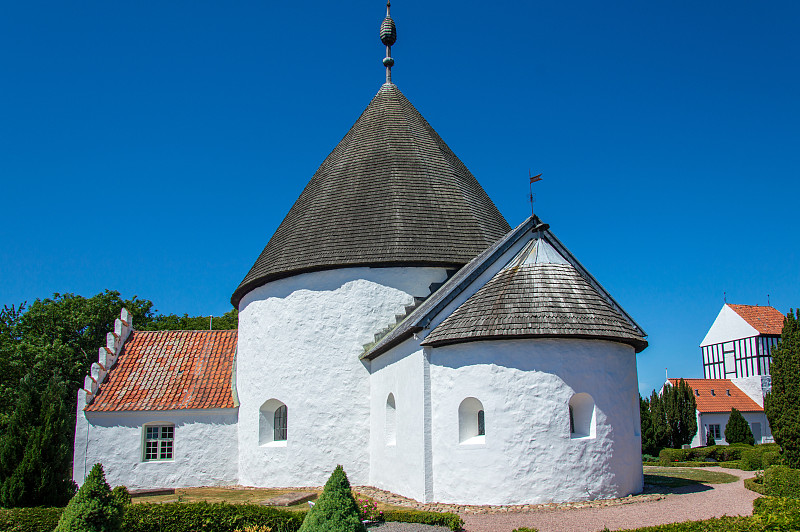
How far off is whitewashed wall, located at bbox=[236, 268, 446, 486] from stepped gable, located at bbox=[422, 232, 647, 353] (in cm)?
406

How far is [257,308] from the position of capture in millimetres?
20500

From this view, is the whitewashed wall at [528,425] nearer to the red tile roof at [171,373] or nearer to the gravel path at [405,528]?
the gravel path at [405,528]

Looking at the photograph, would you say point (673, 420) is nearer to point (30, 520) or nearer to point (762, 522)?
point (762, 522)

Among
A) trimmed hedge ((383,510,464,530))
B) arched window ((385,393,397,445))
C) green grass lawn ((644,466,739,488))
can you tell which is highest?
arched window ((385,393,397,445))

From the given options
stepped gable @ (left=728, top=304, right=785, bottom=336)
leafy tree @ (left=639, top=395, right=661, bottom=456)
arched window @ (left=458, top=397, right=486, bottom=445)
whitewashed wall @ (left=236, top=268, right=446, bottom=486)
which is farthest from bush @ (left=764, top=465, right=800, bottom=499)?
stepped gable @ (left=728, top=304, right=785, bottom=336)

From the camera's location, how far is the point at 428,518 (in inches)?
448

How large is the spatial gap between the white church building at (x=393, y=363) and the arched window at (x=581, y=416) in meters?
0.05

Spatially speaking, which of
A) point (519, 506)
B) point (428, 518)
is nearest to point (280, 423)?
point (519, 506)

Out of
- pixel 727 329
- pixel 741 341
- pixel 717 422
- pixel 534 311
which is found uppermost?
pixel 727 329

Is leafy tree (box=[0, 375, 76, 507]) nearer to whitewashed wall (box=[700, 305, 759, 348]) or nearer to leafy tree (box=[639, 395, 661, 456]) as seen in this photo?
leafy tree (box=[639, 395, 661, 456])

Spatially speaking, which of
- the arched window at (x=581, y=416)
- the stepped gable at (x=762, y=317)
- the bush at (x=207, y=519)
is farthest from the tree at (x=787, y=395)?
the stepped gable at (x=762, y=317)

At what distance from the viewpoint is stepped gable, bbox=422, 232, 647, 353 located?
13812 mm

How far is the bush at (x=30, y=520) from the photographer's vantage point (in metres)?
11.7

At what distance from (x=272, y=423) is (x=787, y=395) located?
14537mm
